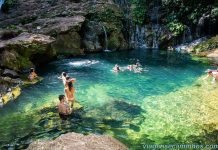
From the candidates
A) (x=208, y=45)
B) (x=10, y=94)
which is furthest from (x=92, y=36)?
(x=10, y=94)

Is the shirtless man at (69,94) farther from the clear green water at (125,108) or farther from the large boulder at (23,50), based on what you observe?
the large boulder at (23,50)

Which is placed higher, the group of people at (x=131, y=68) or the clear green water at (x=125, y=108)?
the group of people at (x=131, y=68)

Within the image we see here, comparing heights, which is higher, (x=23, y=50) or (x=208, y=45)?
(x=23, y=50)

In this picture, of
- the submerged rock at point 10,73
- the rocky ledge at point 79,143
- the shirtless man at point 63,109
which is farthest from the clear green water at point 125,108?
the rocky ledge at point 79,143

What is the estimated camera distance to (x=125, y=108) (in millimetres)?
19734

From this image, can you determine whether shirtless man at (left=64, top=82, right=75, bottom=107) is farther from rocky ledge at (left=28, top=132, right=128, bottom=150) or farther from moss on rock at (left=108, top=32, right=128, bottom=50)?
moss on rock at (left=108, top=32, right=128, bottom=50)

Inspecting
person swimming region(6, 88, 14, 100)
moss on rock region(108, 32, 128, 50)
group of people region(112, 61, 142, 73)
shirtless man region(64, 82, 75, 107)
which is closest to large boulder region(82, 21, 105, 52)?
moss on rock region(108, 32, 128, 50)

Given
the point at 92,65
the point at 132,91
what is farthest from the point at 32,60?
the point at 132,91

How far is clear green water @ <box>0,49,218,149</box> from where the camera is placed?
52.2 ft

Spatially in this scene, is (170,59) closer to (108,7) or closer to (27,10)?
(108,7)

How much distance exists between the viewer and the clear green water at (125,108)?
1591cm

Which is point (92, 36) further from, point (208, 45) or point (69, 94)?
point (69, 94)

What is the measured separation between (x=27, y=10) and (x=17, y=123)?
93.3 ft

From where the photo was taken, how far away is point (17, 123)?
17.6 meters
